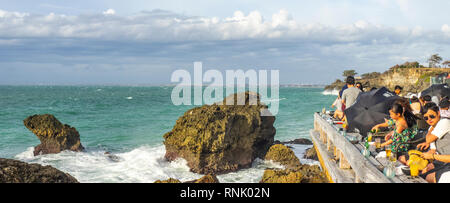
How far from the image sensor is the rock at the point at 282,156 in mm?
13944

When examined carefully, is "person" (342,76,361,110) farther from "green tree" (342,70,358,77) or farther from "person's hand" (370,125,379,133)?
"green tree" (342,70,358,77)

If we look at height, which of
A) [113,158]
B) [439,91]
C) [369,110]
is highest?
[439,91]

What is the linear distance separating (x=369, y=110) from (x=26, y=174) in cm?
861

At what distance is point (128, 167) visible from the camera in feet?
49.4

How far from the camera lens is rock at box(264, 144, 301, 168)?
45.7 ft

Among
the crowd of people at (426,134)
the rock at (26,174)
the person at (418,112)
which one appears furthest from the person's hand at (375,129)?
the rock at (26,174)

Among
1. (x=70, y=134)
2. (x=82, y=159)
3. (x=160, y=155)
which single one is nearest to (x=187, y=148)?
(x=160, y=155)

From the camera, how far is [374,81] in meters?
75.9

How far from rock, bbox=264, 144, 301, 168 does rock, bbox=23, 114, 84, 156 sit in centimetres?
1018

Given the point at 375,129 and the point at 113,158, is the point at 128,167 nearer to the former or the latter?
the point at 113,158

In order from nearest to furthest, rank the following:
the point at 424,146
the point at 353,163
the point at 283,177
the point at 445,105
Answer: the point at 424,146 → the point at 445,105 → the point at 353,163 → the point at 283,177

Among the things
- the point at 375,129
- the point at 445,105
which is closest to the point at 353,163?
the point at 375,129

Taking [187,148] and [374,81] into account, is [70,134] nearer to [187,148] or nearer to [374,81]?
[187,148]

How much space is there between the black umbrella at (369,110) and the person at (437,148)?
12.0 ft
